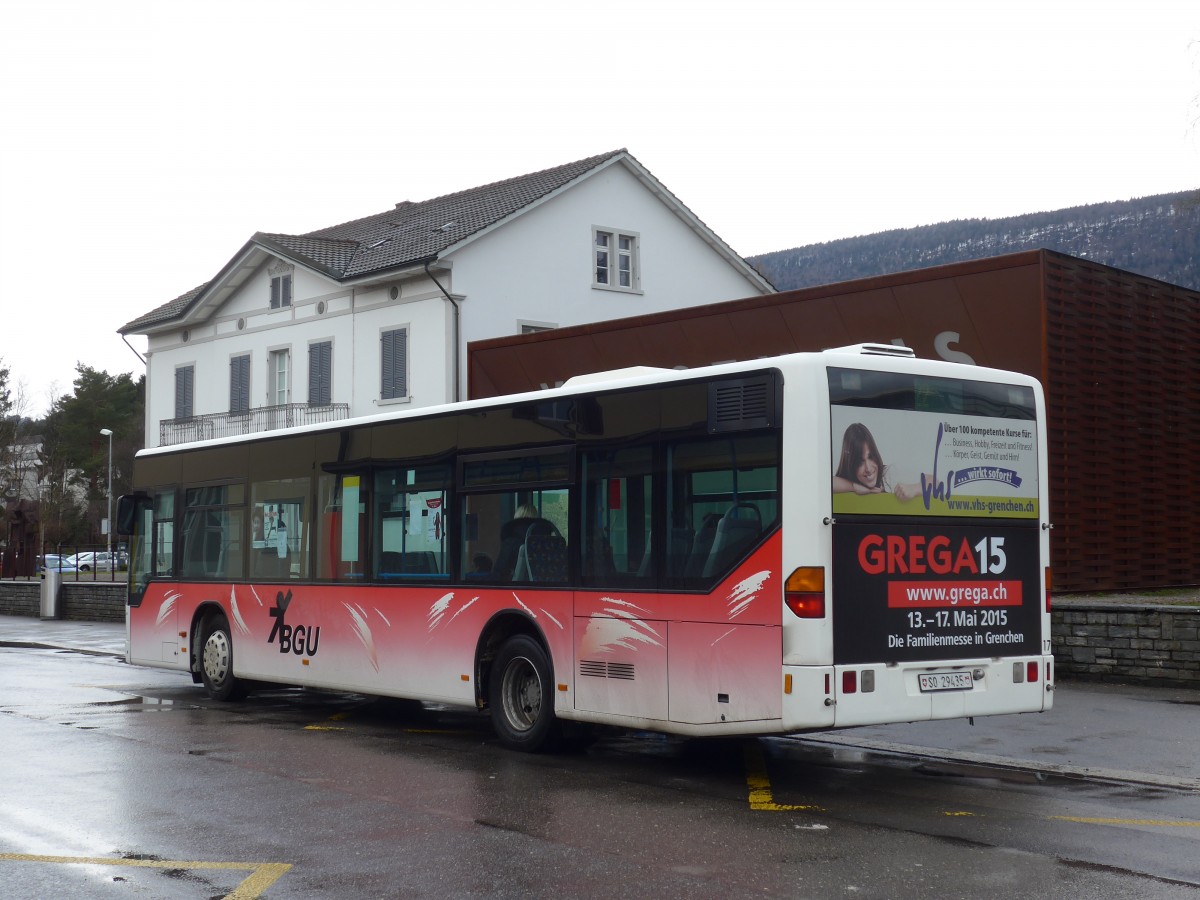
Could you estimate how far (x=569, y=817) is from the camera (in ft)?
26.9

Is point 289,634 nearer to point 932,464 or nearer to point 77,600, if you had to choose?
point 932,464

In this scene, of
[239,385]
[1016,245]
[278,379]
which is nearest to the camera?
[278,379]

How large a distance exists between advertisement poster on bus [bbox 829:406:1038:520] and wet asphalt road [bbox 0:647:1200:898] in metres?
1.82

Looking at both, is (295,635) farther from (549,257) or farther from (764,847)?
(549,257)

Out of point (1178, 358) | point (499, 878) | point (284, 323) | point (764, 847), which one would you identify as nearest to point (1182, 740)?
point (764, 847)

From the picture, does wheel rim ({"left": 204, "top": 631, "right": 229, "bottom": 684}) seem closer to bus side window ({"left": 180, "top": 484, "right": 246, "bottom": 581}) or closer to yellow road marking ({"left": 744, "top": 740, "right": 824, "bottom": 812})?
bus side window ({"left": 180, "top": 484, "right": 246, "bottom": 581})

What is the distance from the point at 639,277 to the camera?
4159cm

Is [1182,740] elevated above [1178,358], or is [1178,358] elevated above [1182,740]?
[1178,358]

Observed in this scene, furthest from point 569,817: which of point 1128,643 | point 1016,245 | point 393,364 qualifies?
point 1016,245

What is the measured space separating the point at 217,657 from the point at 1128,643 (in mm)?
9495

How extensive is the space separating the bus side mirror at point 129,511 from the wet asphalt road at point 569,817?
4.30 metres

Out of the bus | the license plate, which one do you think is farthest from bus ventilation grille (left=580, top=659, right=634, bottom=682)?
the license plate

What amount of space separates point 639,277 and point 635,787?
32.9 metres

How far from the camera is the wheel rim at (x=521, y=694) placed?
11086mm
